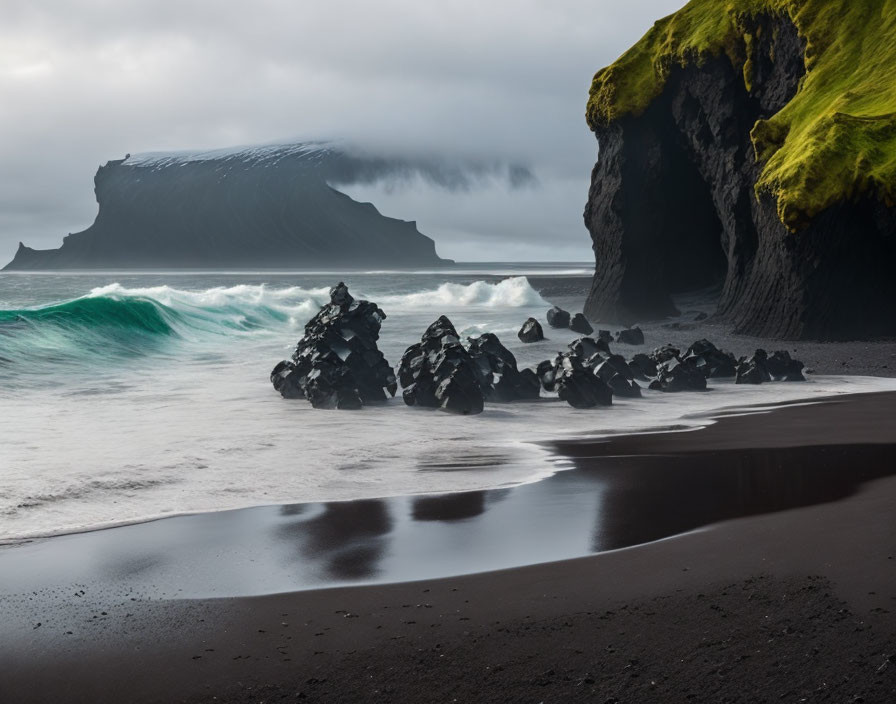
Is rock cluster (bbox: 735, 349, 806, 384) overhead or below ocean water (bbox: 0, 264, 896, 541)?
overhead

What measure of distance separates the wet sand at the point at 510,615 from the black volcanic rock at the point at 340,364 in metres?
7.19

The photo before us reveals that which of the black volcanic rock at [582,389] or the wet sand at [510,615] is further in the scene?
the black volcanic rock at [582,389]

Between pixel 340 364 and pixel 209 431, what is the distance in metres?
3.59

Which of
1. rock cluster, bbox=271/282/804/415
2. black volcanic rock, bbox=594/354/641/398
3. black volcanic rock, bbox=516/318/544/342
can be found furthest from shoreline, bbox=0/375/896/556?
black volcanic rock, bbox=516/318/544/342

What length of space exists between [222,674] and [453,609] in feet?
4.24

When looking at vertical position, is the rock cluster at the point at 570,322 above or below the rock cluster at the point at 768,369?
above

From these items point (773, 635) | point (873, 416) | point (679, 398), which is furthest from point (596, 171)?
point (773, 635)

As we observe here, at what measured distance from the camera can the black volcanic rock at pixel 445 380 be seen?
1394 centimetres

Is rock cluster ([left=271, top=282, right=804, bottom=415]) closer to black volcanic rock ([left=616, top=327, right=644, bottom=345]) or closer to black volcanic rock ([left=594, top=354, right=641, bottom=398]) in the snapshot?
black volcanic rock ([left=594, top=354, right=641, bottom=398])

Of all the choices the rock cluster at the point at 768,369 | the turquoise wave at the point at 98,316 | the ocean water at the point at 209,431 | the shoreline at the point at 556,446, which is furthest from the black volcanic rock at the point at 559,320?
the shoreline at the point at 556,446

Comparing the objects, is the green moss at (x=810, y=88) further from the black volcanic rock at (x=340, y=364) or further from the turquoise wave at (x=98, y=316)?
the turquoise wave at (x=98, y=316)

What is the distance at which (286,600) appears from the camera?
512 cm

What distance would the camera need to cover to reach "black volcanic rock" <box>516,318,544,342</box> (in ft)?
86.7

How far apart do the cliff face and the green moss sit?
0.05 meters
